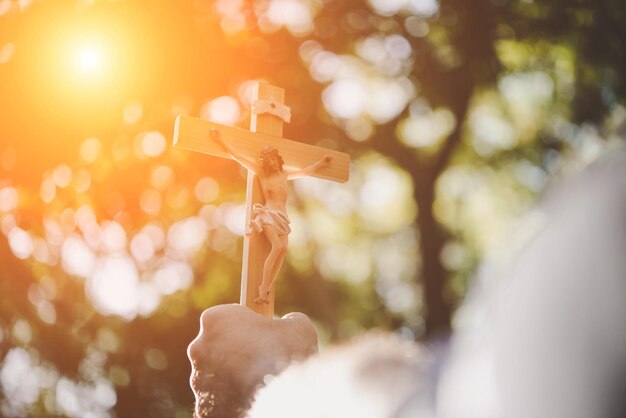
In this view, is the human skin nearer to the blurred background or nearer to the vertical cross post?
the vertical cross post

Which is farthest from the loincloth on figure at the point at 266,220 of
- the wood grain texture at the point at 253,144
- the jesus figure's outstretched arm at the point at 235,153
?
the wood grain texture at the point at 253,144

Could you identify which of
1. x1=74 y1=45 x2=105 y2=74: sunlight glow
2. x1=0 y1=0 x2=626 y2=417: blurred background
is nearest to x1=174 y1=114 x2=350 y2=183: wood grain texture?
x1=0 y1=0 x2=626 y2=417: blurred background

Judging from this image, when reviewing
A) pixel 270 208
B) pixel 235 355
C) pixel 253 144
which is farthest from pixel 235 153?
pixel 235 355

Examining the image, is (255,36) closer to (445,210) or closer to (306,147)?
(445,210)

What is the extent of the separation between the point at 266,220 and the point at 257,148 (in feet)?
2.00

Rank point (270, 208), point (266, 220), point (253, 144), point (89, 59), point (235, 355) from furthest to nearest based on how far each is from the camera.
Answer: point (89, 59) < point (253, 144) < point (270, 208) < point (266, 220) < point (235, 355)

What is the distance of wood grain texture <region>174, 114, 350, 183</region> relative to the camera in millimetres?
5094

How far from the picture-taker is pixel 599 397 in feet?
3.99

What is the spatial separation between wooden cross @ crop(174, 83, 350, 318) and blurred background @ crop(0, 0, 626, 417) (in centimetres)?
411

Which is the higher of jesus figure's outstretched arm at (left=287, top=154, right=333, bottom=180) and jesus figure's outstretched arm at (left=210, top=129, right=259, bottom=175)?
jesus figure's outstretched arm at (left=287, top=154, right=333, bottom=180)

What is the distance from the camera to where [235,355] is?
13.2 feet

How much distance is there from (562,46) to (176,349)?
8.48 m

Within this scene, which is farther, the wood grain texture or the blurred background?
the blurred background

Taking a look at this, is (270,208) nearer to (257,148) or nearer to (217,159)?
(257,148)
